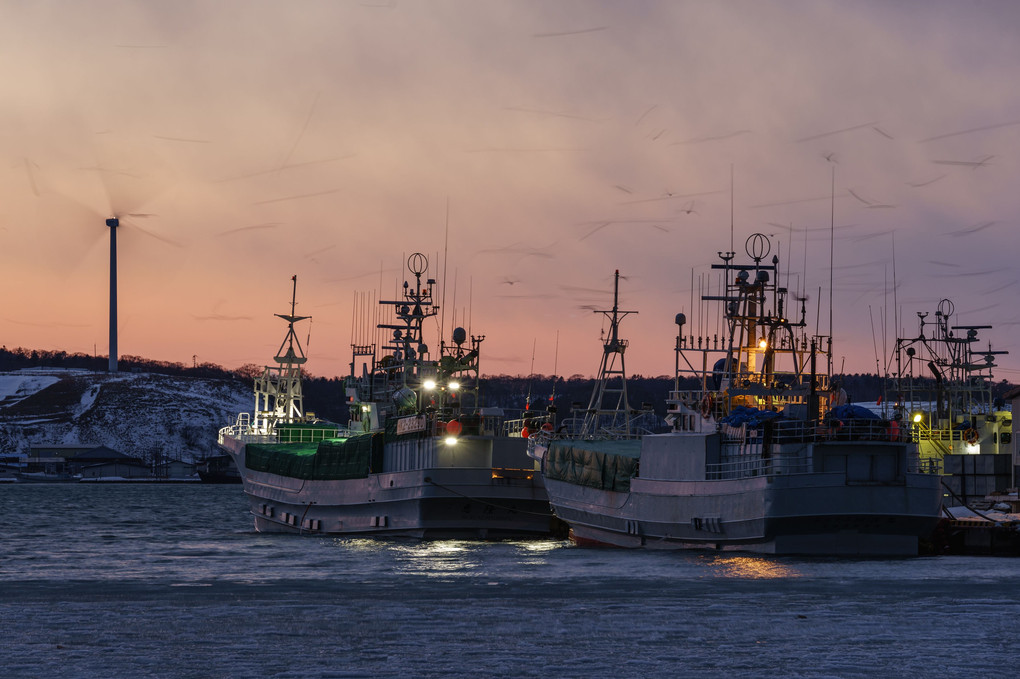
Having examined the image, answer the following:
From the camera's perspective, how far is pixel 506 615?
33969 mm

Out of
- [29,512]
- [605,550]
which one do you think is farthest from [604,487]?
[29,512]

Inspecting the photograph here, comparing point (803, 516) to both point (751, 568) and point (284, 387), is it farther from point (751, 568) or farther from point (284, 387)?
point (284, 387)

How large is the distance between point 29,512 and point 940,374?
74.9 metres

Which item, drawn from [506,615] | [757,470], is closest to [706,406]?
[757,470]

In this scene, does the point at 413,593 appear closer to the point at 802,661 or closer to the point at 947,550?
the point at 802,661

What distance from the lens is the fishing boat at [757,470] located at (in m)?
48.8

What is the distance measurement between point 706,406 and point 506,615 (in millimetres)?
22958

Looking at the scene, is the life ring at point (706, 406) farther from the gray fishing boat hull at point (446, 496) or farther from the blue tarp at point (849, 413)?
the gray fishing boat hull at point (446, 496)

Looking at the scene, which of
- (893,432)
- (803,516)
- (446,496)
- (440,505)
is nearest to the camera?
(803,516)

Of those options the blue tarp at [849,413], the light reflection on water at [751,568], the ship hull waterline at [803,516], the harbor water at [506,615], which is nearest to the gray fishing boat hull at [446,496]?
the harbor water at [506,615]

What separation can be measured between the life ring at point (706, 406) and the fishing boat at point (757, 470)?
131mm

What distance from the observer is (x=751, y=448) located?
50.9m

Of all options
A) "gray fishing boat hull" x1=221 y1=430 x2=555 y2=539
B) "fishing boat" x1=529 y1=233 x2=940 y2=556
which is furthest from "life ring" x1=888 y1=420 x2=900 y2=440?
"gray fishing boat hull" x1=221 y1=430 x2=555 y2=539

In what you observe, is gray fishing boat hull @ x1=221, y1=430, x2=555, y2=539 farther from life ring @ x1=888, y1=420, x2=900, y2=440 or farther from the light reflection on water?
life ring @ x1=888, y1=420, x2=900, y2=440
